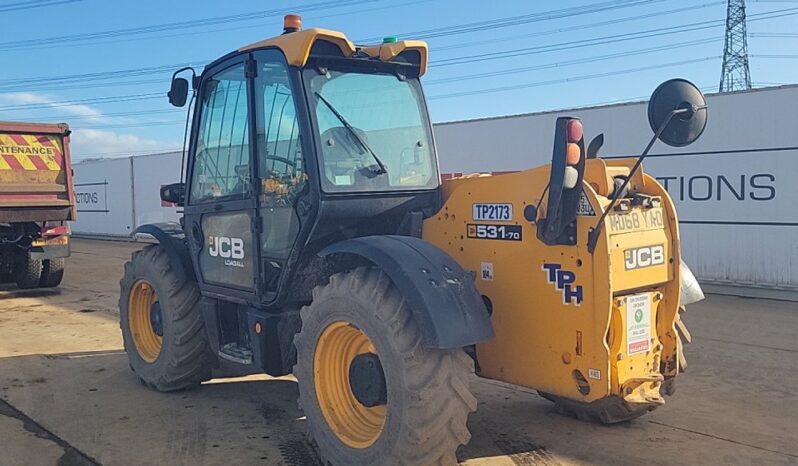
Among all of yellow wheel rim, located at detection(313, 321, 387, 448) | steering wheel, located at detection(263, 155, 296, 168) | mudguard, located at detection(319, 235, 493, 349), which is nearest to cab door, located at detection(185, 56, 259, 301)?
steering wheel, located at detection(263, 155, 296, 168)

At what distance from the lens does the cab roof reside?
166 inches

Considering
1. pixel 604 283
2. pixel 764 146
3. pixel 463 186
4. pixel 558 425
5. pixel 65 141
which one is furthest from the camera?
pixel 65 141

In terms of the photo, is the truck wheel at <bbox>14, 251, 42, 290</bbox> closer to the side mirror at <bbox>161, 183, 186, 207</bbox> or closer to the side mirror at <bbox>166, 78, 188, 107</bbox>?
the side mirror at <bbox>161, 183, 186, 207</bbox>

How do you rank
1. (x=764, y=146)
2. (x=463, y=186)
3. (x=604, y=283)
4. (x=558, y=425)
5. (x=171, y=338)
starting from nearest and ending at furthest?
(x=604, y=283) < (x=463, y=186) < (x=558, y=425) < (x=171, y=338) < (x=764, y=146)

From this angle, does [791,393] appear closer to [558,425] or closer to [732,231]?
[558,425]

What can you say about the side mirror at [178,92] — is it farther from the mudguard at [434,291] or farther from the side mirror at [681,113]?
the side mirror at [681,113]

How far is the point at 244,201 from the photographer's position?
476cm

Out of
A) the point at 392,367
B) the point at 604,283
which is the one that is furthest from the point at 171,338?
the point at 604,283

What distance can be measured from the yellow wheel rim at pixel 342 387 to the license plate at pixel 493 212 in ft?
2.99

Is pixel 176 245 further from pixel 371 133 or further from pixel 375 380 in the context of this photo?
pixel 375 380

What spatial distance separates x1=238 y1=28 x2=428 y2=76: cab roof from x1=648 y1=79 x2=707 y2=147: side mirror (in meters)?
1.83

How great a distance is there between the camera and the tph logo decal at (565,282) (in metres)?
3.47

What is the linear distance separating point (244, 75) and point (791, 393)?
457 cm

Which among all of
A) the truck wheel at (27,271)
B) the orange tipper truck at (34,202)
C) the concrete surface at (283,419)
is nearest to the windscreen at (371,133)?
the concrete surface at (283,419)
